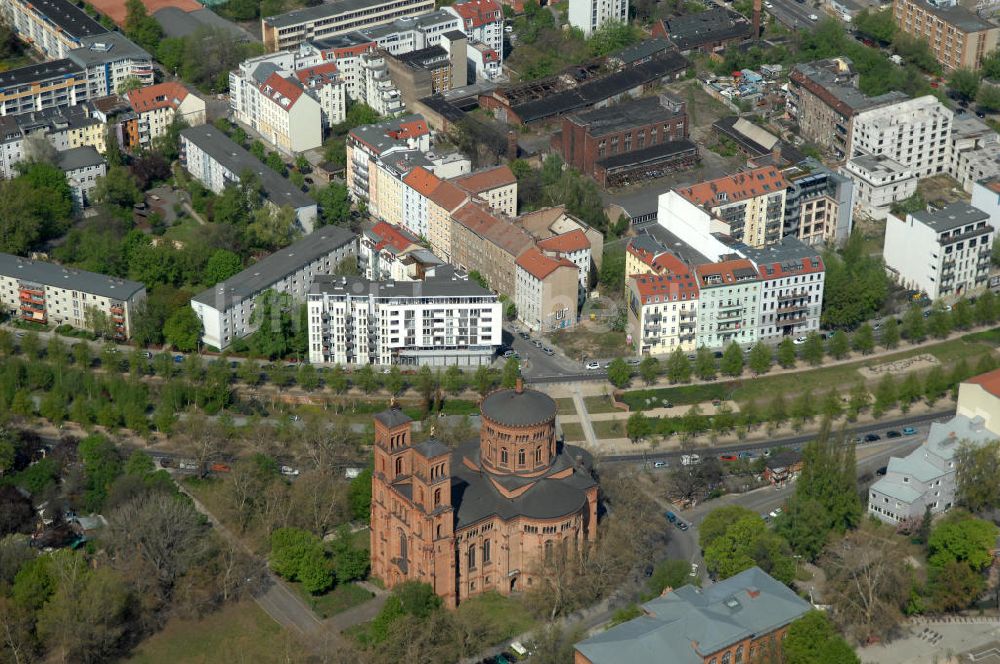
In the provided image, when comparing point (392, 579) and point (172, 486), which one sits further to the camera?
point (172, 486)

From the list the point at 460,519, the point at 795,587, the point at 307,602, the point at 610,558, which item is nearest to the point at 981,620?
the point at 795,587

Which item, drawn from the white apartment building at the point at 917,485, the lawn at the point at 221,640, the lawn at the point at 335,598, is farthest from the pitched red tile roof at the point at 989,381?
the lawn at the point at 221,640

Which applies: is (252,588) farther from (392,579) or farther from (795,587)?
(795,587)

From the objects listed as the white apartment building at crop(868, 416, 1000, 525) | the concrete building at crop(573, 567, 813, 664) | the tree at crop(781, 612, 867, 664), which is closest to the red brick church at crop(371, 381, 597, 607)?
the concrete building at crop(573, 567, 813, 664)

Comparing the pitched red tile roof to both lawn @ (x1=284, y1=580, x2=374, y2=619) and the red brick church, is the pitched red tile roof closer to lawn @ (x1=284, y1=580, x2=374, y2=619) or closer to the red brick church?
the red brick church

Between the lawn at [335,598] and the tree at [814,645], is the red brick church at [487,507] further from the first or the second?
the tree at [814,645]
